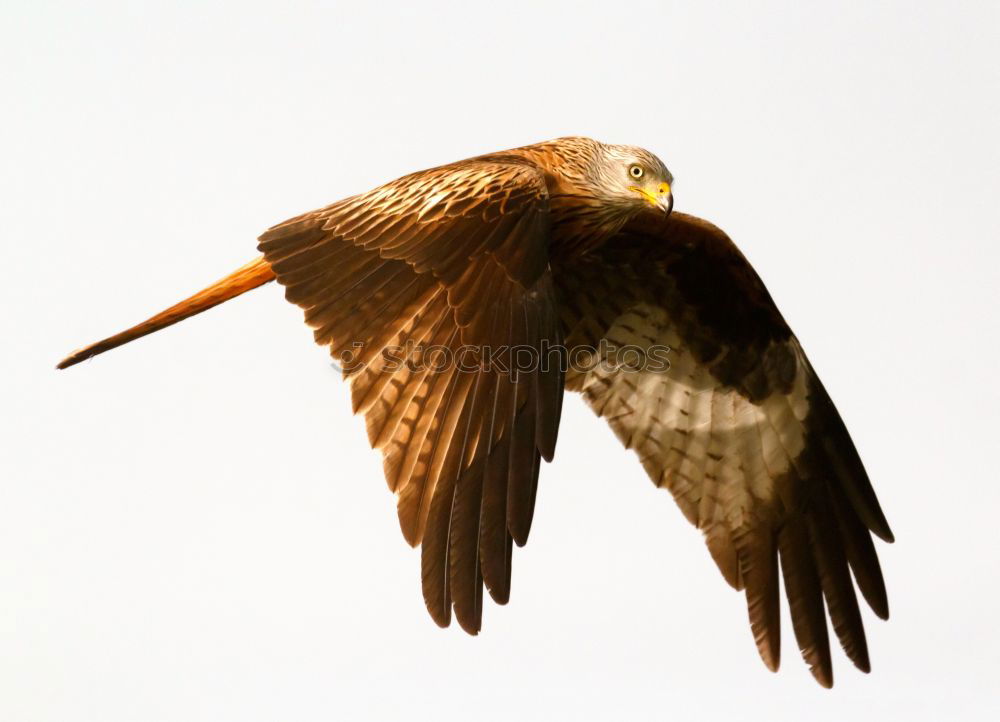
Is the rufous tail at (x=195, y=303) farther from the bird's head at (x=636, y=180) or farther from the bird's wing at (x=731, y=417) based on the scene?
the bird's wing at (x=731, y=417)

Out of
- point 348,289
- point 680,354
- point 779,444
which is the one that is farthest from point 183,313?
point 779,444

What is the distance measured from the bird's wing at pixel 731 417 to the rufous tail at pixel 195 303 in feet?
4.70

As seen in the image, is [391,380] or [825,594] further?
[825,594]

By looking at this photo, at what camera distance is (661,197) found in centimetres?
525

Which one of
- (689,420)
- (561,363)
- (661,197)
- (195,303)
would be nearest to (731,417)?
(689,420)

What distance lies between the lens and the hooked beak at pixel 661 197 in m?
5.23

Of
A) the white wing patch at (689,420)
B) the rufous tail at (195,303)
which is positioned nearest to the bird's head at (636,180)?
the white wing patch at (689,420)

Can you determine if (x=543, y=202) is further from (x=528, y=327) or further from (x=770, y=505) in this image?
(x=770, y=505)

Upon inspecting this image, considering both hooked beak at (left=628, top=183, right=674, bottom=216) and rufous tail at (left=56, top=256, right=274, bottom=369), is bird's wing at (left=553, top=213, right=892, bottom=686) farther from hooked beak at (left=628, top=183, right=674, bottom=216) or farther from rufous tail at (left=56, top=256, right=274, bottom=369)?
rufous tail at (left=56, top=256, right=274, bottom=369)

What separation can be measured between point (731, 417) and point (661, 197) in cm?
150

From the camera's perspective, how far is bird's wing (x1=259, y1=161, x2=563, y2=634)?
431 centimetres

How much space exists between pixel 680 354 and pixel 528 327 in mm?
2034

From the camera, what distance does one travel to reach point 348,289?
15.4 ft

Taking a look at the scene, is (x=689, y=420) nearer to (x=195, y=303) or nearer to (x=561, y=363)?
(x=561, y=363)
